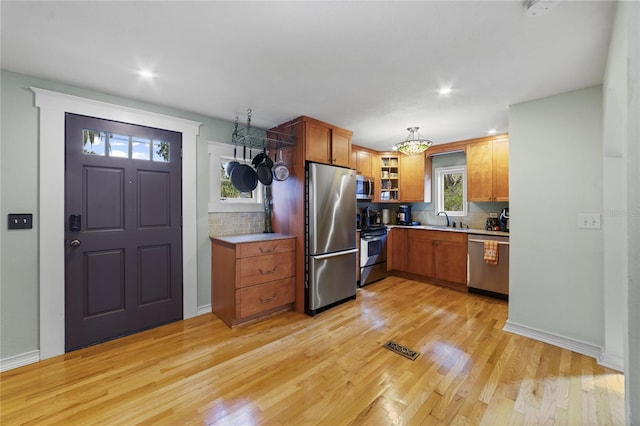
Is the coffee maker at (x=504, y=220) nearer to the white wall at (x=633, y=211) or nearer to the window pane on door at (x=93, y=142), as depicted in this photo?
the white wall at (x=633, y=211)

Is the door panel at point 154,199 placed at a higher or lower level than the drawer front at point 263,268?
higher

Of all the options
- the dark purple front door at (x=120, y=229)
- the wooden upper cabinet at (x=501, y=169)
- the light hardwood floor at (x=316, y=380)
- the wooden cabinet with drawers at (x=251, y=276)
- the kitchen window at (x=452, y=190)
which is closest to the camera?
the light hardwood floor at (x=316, y=380)

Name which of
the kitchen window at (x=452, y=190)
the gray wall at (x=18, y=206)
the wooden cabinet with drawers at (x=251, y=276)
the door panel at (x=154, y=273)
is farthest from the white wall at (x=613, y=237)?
the gray wall at (x=18, y=206)

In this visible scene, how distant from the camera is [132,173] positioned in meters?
2.56

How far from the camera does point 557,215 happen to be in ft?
7.87

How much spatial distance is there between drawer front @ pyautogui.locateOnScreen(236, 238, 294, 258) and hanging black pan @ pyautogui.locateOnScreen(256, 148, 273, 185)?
761mm

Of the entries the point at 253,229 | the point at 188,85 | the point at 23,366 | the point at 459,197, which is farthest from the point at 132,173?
the point at 459,197

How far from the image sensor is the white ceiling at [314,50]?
1412 mm

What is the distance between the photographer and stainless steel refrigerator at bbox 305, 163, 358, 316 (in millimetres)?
3047

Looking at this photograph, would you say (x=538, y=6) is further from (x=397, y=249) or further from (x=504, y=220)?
(x=397, y=249)

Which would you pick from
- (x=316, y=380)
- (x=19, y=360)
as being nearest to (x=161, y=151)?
(x=19, y=360)

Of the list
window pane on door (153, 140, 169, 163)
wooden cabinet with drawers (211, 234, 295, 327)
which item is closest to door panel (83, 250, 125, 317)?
wooden cabinet with drawers (211, 234, 295, 327)

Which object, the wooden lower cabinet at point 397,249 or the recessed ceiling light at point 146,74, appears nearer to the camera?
the recessed ceiling light at point 146,74

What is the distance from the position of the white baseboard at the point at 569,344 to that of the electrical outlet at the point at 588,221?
39.5 inches
